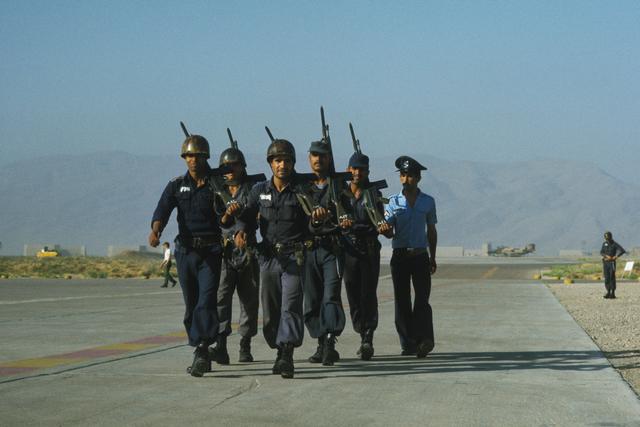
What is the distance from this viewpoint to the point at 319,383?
9.41 metres

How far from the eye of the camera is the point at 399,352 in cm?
1241

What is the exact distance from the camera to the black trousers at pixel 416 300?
39.0ft

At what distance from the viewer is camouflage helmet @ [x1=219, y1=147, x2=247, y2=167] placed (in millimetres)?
11391

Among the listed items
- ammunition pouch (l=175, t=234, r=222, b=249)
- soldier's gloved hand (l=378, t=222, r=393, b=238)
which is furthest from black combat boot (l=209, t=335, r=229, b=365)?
soldier's gloved hand (l=378, t=222, r=393, b=238)

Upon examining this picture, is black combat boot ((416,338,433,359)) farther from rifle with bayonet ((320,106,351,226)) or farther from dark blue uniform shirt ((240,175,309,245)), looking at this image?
dark blue uniform shirt ((240,175,309,245))

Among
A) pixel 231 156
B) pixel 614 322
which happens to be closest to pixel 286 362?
pixel 231 156

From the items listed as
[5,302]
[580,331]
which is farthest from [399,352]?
[5,302]

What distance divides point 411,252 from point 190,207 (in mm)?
2897

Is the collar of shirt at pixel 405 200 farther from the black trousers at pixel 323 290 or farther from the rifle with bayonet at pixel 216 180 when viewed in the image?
the rifle with bayonet at pixel 216 180

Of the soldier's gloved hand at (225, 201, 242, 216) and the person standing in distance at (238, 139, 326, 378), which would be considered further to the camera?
the person standing in distance at (238, 139, 326, 378)

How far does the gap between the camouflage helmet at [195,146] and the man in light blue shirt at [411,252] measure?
8.49 feet

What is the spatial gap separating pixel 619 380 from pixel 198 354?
3.78m

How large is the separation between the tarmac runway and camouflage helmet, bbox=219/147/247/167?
6.90 feet

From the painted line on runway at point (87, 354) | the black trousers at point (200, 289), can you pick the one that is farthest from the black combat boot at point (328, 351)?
the painted line on runway at point (87, 354)
